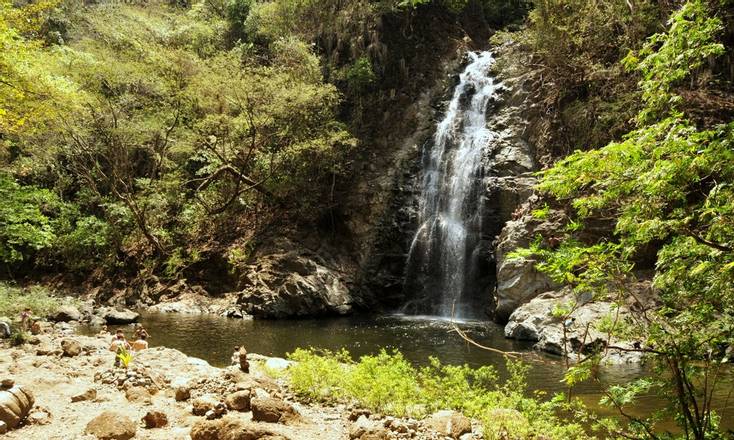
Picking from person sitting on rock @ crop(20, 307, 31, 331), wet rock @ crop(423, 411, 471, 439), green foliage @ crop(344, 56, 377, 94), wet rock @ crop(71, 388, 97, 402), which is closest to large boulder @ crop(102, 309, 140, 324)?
person sitting on rock @ crop(20, 307, 31, 331)

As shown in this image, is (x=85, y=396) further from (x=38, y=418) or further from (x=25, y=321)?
(x=25, y=321)

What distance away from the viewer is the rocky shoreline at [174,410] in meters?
5.03

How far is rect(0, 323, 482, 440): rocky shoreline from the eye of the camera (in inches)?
198

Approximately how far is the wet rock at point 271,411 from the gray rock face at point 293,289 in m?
12.0

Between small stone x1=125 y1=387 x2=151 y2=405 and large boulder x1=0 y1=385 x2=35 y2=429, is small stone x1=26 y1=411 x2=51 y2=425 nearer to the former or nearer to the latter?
large boulder x1=0 y1=385 x2=35 y2=429

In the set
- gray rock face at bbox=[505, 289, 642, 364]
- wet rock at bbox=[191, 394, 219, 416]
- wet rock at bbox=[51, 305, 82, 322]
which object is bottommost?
wet rock at bbox=[51, 305, 82, 322]

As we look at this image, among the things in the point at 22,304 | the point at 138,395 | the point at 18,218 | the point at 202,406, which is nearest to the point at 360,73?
the point at 18,218

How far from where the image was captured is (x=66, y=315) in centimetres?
1589

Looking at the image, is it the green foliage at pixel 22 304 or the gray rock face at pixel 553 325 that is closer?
the gray rock face at pixel 553 325

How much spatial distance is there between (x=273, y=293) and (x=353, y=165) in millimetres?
7919

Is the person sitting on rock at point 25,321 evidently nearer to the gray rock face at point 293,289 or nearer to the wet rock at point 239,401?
the gray rock face at point 293,289

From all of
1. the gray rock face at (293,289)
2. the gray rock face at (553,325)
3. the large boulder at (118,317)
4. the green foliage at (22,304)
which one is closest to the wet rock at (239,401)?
the gray rock face at (553,325)

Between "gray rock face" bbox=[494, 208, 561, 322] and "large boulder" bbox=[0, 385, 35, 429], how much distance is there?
11.8 meters

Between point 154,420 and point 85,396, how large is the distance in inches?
62.9
